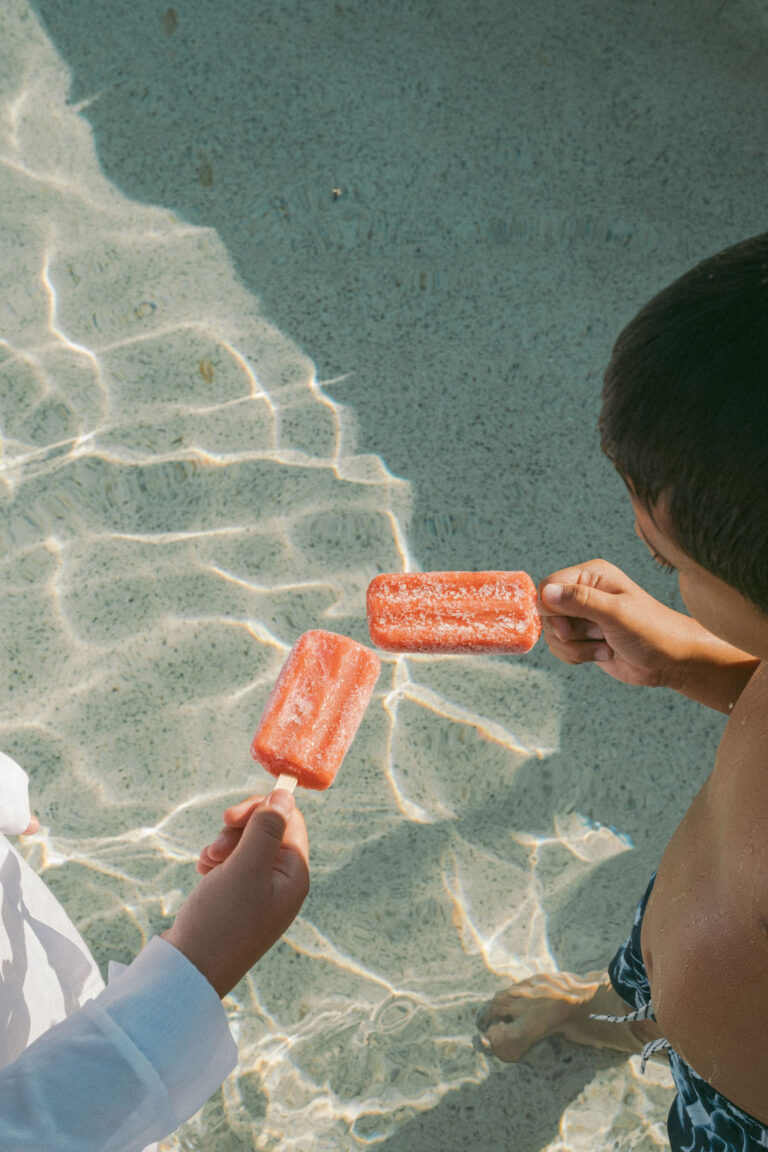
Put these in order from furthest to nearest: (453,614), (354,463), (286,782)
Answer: (354,463)
(453,614)
(286,782)

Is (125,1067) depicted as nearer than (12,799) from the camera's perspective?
Yes

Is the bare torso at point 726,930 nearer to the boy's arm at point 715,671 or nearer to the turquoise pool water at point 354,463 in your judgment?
the boy's arm at point 715,671

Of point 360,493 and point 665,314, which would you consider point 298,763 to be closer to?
point 665,314

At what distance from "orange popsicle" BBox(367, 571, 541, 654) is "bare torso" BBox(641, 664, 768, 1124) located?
0.53m

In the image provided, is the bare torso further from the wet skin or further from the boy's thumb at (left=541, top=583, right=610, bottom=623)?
the boy's thumb at (left=541, top=583, right=610, bottom=623)

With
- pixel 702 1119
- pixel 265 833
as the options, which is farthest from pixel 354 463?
pixel 702 1119

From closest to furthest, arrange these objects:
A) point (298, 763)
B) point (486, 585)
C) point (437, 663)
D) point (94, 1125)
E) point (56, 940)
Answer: point (94, 1125) < point (56, 940) < point (298, 763) < point (486, 585) < point (437, 663)

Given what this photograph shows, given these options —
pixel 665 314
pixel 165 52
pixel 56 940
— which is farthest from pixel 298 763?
pixel 165 52

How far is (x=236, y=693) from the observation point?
2857mm

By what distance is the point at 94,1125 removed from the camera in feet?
4.10

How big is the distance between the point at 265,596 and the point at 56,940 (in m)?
1.42

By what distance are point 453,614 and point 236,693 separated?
1049 mm

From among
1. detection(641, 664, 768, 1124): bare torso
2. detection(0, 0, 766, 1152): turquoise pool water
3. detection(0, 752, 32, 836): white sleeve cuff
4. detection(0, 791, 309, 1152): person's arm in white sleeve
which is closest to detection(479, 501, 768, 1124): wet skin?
detection(641, 664, 768, 1124): bare torso

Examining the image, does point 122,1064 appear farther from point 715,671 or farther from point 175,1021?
point 715,671
